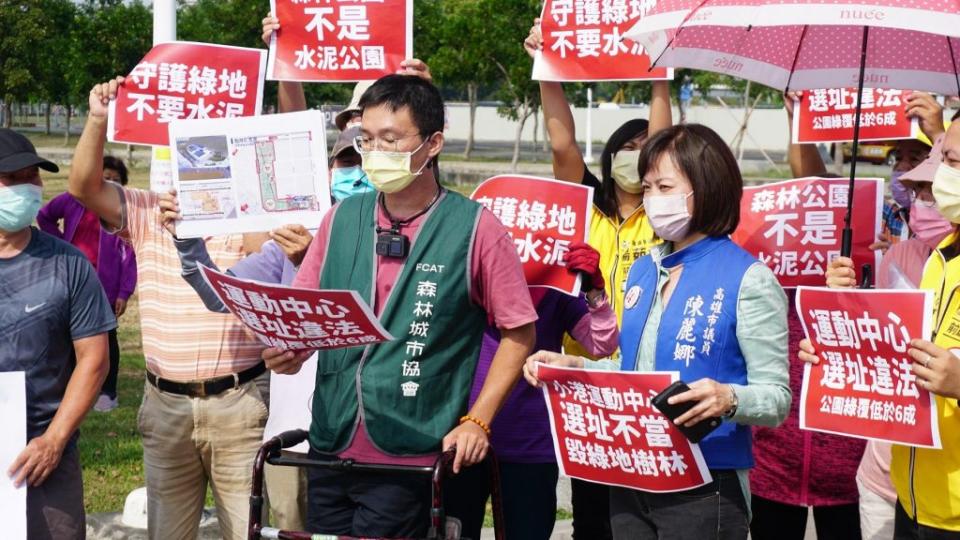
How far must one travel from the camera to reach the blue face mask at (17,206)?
4266mm

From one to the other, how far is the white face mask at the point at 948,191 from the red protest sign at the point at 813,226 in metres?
1.21

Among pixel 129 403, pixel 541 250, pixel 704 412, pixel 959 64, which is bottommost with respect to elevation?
pixel 129 403

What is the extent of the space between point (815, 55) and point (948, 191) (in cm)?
129

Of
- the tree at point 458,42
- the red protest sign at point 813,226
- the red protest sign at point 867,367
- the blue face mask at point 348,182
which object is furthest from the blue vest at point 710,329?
the tree at point 458,42

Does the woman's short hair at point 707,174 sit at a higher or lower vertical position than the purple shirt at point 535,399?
higher

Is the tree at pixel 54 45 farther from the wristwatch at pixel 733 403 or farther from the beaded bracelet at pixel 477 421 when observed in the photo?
the wristwatch at pixel 733 403

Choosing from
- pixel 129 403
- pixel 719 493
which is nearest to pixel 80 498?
pixel 719 493

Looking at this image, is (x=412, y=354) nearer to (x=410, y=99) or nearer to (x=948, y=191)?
(x=410, y=99)

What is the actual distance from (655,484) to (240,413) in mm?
1967

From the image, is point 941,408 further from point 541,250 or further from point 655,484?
point 541,250

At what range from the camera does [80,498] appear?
455 centimetres

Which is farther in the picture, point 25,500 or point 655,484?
point 25,500

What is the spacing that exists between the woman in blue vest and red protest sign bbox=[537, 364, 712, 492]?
0.28 feet

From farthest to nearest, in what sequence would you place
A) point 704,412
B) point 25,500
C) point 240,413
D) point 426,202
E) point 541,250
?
point 240,413 < point 541,250 < point 25,500 < point 426,202 < point 704,412
